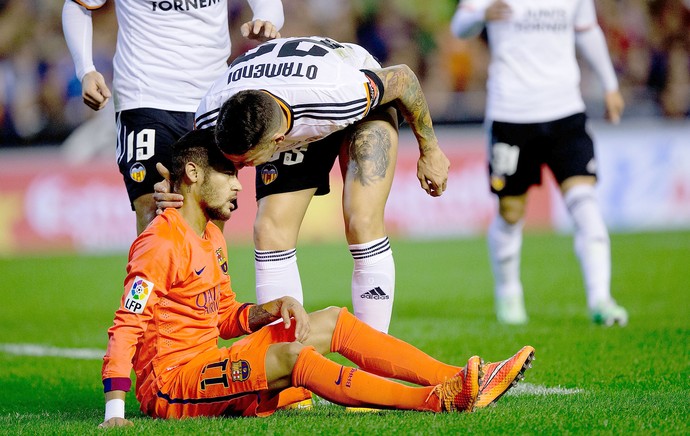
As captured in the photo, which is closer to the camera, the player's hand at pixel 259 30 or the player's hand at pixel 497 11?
the player's hand at pixel 259 30

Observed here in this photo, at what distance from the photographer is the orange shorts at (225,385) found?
4008 millimetres

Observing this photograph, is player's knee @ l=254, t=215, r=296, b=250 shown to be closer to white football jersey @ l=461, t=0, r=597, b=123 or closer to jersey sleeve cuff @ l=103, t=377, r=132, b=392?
jersey sleeve cuff @ l=103, t=377, r=132, b=392

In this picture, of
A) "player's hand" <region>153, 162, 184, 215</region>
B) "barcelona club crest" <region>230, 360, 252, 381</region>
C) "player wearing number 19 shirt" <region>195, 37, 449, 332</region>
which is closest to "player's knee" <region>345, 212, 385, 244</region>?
"player wearing number 19 shirt" <region>195, 37, 449, 332</region>

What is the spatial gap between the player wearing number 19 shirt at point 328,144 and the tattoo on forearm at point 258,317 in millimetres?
606

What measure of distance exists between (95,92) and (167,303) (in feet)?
4.54

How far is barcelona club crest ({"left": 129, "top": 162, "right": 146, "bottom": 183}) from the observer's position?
5379 mm

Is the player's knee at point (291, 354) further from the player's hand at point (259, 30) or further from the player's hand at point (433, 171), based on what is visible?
the player's hand at point (259, 30)

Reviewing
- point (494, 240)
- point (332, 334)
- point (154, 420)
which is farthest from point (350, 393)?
point (494, 240)

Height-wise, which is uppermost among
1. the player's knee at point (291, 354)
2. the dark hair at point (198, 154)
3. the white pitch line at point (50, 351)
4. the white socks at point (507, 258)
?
the dark hair at point (198, 154)

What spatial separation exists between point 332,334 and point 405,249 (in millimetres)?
10349

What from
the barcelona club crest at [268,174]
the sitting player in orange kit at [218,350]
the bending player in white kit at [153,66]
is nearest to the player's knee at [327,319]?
the sitting player in orange kit at [218,350]

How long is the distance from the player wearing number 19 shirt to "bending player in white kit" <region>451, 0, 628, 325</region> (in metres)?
2.64

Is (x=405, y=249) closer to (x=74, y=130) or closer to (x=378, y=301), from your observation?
(x=74, y=130)

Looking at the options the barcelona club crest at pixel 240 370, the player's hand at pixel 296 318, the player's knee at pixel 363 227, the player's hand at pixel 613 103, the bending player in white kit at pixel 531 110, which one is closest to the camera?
the barcelona club crest at pixel 240 370
